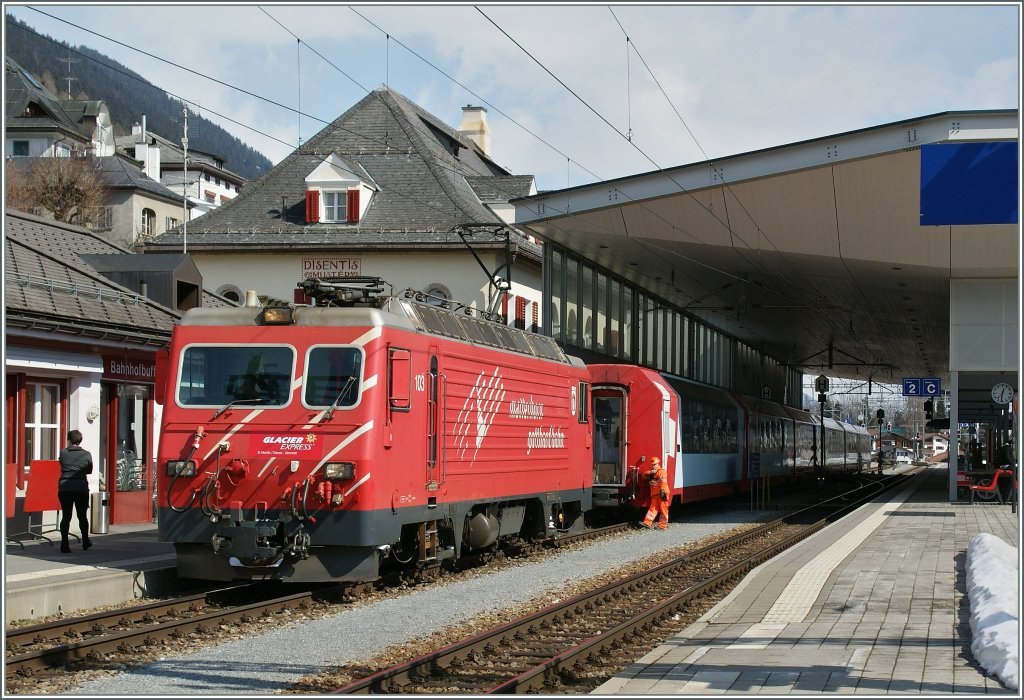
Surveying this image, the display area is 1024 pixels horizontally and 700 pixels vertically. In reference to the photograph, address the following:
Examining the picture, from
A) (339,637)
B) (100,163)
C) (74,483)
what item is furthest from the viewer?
(100,163)

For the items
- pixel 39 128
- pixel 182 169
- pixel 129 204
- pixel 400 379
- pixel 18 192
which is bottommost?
pixel 400 379

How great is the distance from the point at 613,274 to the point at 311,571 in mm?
25179

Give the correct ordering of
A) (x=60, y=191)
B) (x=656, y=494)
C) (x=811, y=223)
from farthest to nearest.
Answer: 1. (x=60, y=191)
2. (x=811, y=223)
3. (x=656, y=494)

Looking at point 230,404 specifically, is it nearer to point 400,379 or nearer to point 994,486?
point 400,379

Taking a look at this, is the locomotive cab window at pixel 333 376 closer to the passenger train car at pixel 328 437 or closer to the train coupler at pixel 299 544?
the passenger train car at pixel 328 437

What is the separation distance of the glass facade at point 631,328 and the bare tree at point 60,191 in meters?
29.5

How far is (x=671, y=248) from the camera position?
3088 centimetres

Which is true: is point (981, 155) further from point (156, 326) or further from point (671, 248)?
point (156, 326)

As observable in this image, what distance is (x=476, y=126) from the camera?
53.4m

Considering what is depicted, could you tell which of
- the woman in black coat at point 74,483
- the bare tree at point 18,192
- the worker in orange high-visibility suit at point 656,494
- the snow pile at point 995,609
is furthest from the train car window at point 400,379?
the bare tree at point 18,192

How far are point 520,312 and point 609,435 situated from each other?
17091mm

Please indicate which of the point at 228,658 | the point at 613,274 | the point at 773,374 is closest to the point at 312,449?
the point at 228,658

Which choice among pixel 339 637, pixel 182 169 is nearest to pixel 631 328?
pixel 339 637

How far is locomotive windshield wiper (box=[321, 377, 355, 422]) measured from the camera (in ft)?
40.1
